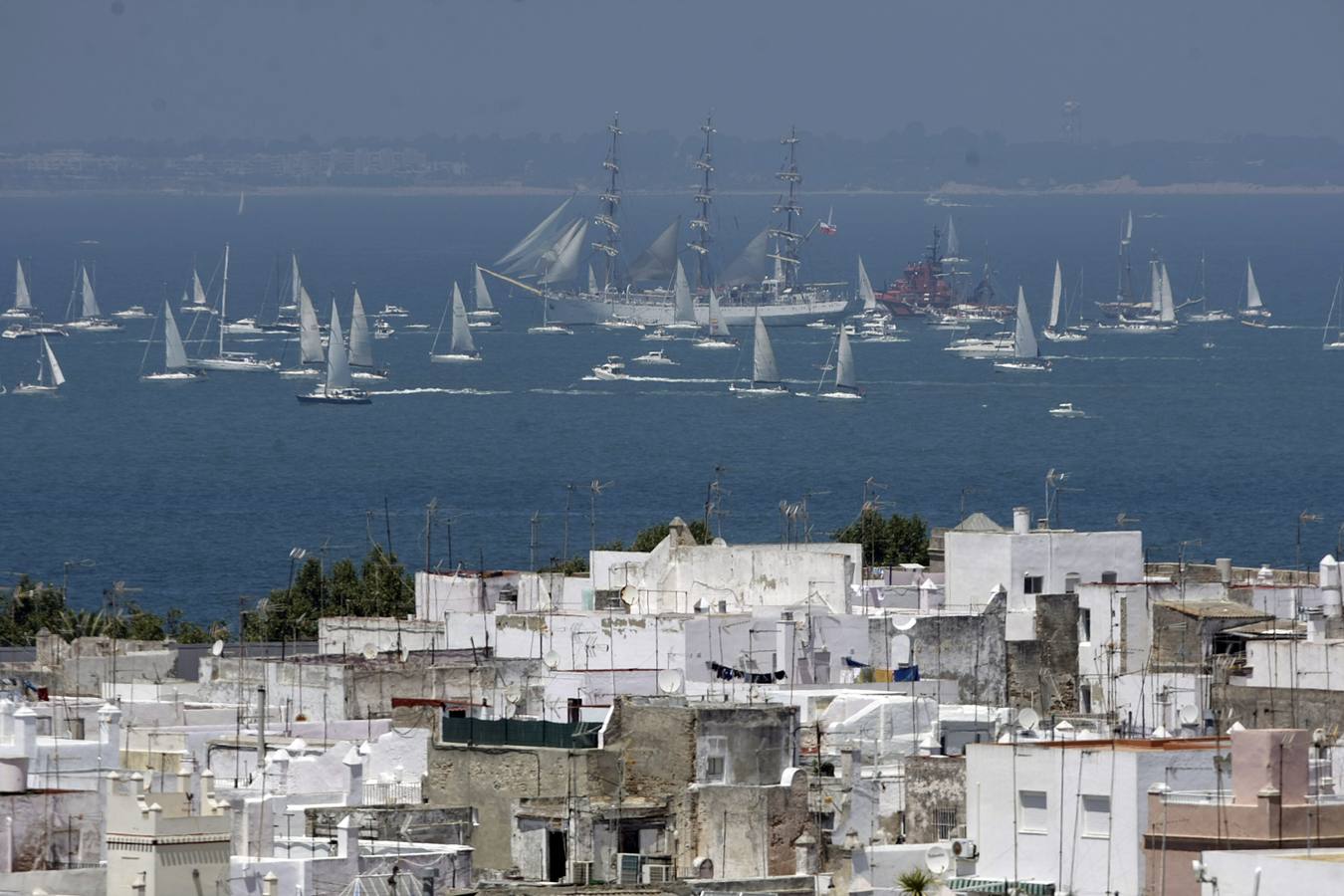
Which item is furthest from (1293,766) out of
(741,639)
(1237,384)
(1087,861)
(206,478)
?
(1237,384)

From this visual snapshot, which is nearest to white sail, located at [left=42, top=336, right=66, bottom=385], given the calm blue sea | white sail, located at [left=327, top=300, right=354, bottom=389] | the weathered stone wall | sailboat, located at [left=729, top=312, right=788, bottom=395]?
the calm blue sea

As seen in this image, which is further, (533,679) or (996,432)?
(996,432)

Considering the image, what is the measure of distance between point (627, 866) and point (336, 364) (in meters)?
141

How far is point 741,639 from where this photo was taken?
109 feet

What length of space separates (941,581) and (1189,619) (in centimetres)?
751

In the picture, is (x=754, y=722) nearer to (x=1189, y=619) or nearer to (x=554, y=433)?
(x=1189, y=619)

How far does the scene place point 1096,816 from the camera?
19188 millimetres

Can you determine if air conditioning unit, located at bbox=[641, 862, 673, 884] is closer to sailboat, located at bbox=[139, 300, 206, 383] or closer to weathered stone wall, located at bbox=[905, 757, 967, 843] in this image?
weathered stone wall, located at bbox=[905, 757, 967, 843]

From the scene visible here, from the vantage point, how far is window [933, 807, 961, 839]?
23000 millimetres

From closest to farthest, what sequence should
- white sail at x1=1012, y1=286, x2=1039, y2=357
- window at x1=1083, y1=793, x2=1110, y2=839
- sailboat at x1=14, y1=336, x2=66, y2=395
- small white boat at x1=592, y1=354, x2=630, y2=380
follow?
1. window at x1=1083, y1=793, x2=1110, y2=839
2. sailboat at x1=14, y1=336, x2=66, y2=395
3. small white boat at x1=592, y1=354, x2=630, y2=380
4. white sail at x1=1012, y1=286, x2=1039, y2=357

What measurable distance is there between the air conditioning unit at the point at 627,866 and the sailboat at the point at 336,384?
5435 inches

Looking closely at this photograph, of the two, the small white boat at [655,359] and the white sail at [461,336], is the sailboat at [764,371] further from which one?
the white sail at [461,336]

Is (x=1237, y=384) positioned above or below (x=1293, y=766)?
above

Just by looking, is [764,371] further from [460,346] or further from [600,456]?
[600,456]
